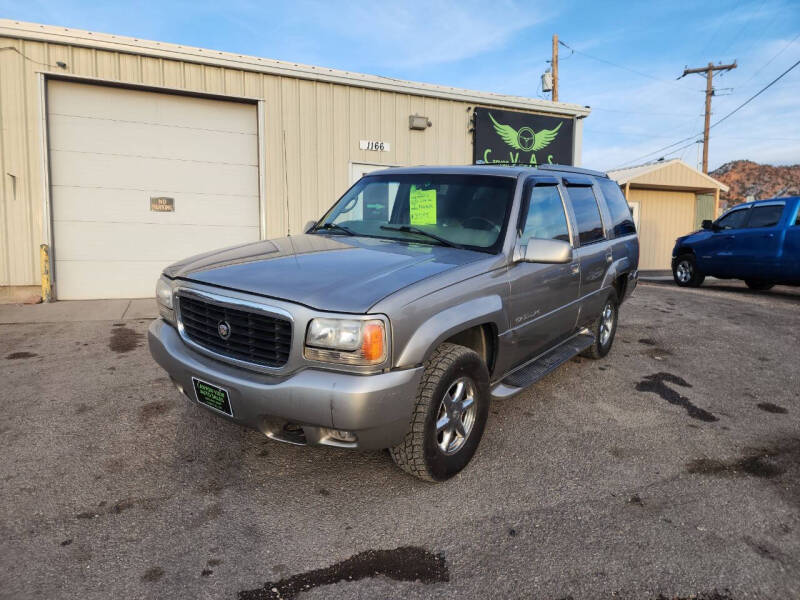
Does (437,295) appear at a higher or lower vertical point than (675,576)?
higher

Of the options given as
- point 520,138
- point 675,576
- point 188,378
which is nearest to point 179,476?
point 188,378

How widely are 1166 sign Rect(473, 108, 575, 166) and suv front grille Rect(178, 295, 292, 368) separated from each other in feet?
30.7

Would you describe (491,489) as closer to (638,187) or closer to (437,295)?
(437,295)

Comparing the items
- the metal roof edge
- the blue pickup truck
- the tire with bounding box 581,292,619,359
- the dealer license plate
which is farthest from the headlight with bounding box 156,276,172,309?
the blue pickup truck

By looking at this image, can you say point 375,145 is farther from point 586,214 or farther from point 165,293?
point 165,293

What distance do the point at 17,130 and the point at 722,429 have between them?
9.80 m

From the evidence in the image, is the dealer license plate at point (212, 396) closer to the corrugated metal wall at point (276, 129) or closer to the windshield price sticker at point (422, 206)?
the windshield price sticker at point (422, 206)

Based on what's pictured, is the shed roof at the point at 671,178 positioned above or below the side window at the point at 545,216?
above

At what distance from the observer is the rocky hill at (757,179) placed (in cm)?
5278

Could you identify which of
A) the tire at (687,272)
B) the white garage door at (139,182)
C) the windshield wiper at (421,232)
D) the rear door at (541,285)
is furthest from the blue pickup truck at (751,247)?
the white garage door at (139,182)

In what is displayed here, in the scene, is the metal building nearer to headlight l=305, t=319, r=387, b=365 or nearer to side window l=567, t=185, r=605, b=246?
side window l=567, t=185, r=605, b=246

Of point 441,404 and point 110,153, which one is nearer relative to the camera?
point 441,404

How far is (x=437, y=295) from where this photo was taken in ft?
8.88

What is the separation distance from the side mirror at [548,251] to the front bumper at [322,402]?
1183 millimetres
